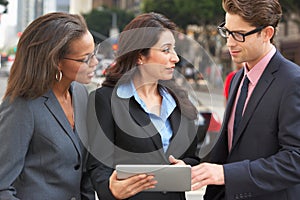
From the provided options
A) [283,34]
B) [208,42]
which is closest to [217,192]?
[208,42]

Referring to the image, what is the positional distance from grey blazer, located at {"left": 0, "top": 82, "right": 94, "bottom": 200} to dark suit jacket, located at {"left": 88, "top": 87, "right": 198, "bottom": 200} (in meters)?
0.11

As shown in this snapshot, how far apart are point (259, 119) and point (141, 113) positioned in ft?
1.89

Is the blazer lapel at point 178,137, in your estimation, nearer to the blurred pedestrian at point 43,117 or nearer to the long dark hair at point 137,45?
the long dark hair at point 137,45

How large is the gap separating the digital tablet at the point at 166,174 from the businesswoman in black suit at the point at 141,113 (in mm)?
240

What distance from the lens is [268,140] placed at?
2.22 metres

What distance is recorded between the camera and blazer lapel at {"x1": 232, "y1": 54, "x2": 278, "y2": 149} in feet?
7.45

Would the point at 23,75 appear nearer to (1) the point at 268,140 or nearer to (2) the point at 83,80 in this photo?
(2) the point at 83,80

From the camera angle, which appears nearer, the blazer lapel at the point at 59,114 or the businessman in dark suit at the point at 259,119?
the businessman in dark suit at the point at 259,119

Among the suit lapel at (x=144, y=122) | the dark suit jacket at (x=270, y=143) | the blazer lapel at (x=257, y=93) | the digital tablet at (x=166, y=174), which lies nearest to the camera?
the digital tablet at (x=166, y=174)

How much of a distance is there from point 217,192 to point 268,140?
1.44ft

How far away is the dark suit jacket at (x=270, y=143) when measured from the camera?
213 centimetres

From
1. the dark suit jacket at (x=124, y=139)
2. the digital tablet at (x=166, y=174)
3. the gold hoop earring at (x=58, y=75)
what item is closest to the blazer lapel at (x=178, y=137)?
the dark suit jacket at (x=124, y=139)

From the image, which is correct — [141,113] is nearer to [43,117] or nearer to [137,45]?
[137,45]

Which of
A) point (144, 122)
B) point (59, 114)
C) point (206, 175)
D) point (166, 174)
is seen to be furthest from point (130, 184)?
point (59, 114)
